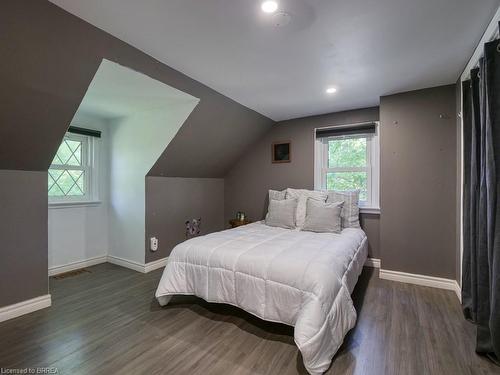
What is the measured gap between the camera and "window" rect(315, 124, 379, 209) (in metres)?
3.47

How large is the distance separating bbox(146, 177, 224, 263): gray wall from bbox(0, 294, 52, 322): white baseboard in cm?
114

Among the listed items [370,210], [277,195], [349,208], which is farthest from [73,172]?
[370,210]

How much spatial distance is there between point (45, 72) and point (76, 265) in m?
2.62

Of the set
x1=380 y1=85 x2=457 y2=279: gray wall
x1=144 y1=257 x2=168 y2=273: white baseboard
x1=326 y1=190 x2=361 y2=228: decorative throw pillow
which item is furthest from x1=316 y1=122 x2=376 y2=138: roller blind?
x1=144 y1=257 x2=168 y2=273: white baseboard

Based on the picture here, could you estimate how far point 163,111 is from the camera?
122 inches

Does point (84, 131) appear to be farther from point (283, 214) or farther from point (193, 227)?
point (283, 214)

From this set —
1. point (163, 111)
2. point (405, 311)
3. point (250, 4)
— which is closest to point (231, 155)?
point (163, 111)

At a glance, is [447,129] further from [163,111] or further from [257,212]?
[163,111]

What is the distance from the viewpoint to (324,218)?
294cm

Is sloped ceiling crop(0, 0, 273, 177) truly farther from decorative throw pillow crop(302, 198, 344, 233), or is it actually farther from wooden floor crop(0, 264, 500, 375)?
decorative throw pillow crop(302, 198, 344, 233)

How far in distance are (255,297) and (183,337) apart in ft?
1.99

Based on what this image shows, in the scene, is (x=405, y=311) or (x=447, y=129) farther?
(x=447, y=129)

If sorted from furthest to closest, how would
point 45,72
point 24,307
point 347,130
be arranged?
point 347,130 < point 24,307 < point 45,72

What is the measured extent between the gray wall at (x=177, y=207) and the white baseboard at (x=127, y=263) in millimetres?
132
